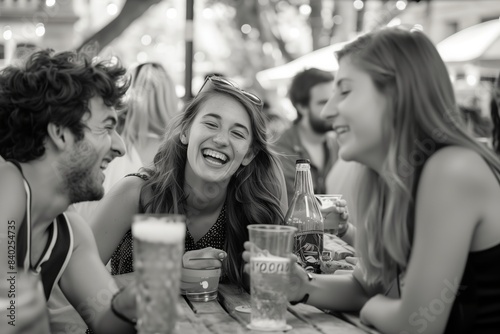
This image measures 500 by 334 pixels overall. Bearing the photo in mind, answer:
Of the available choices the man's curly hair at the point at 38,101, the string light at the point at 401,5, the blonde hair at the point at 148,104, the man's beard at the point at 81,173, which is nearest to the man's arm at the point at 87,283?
the man's beard at the point at 81,173

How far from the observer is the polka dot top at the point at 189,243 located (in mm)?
2823

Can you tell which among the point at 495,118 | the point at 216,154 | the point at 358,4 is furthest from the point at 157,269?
the point at 358,4

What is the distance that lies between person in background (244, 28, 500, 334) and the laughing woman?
89 cm

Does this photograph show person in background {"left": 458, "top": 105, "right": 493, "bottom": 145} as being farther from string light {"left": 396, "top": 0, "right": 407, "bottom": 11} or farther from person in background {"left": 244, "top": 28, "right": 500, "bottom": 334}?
person in background {"left": 244, "top": 28, "right": 500, "bottom": 334}

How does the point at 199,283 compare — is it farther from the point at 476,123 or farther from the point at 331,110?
the point at 476,123

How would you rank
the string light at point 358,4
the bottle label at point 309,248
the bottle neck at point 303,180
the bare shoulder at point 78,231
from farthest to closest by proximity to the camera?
the string light at point 358,4 < the bottle neck at point 303,180 < the bottle label at point 309,248 < the bare shoulder at point 78,231

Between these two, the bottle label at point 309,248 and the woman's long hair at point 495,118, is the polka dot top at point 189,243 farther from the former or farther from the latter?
the woman's long hair at point 495,118

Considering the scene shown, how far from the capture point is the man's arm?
2.05 meters

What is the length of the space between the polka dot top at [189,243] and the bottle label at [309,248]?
14.4 inches

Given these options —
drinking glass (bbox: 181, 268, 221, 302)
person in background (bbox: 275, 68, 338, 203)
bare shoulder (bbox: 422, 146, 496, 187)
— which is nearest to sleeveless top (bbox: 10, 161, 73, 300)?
drinking glass (bbox: 181, 268, 221, 302)

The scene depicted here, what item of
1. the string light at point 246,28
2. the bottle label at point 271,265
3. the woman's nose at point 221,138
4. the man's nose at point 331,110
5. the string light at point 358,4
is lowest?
the bottle label at point 271,265

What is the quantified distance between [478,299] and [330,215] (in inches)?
47.0

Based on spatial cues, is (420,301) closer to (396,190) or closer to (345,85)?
(396,190)

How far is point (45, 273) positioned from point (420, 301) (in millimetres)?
1058
